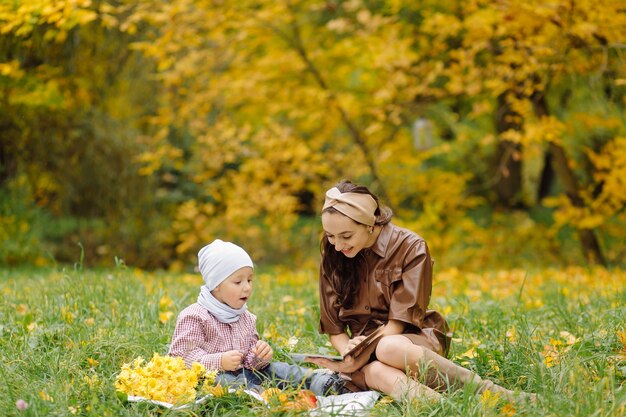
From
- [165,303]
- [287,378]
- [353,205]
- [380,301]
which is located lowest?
[165,303]

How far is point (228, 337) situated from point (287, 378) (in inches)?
12.3

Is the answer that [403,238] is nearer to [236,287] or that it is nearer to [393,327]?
[393,327]

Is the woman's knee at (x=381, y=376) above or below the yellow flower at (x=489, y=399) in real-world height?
below

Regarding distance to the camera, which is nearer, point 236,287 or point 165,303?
point 236,287

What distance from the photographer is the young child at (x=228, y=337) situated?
3.29 meters

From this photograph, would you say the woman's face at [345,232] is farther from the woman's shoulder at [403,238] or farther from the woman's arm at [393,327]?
the woman's arm at [393,327]

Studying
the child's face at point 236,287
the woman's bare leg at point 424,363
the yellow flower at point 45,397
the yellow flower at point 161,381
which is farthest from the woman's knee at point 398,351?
the yellow flower at point 45,397

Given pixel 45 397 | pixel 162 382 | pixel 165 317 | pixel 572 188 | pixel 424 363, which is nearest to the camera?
pixel 45 397

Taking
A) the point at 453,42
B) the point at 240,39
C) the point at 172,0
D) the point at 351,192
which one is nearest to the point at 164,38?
the point at 172,0

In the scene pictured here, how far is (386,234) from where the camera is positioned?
11.4 ft

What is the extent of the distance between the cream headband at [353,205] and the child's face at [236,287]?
17.6 inches

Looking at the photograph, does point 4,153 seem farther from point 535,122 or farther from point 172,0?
point 535,122

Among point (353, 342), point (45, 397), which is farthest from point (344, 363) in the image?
point (45, 397)

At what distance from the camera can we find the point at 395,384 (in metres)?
3.13
